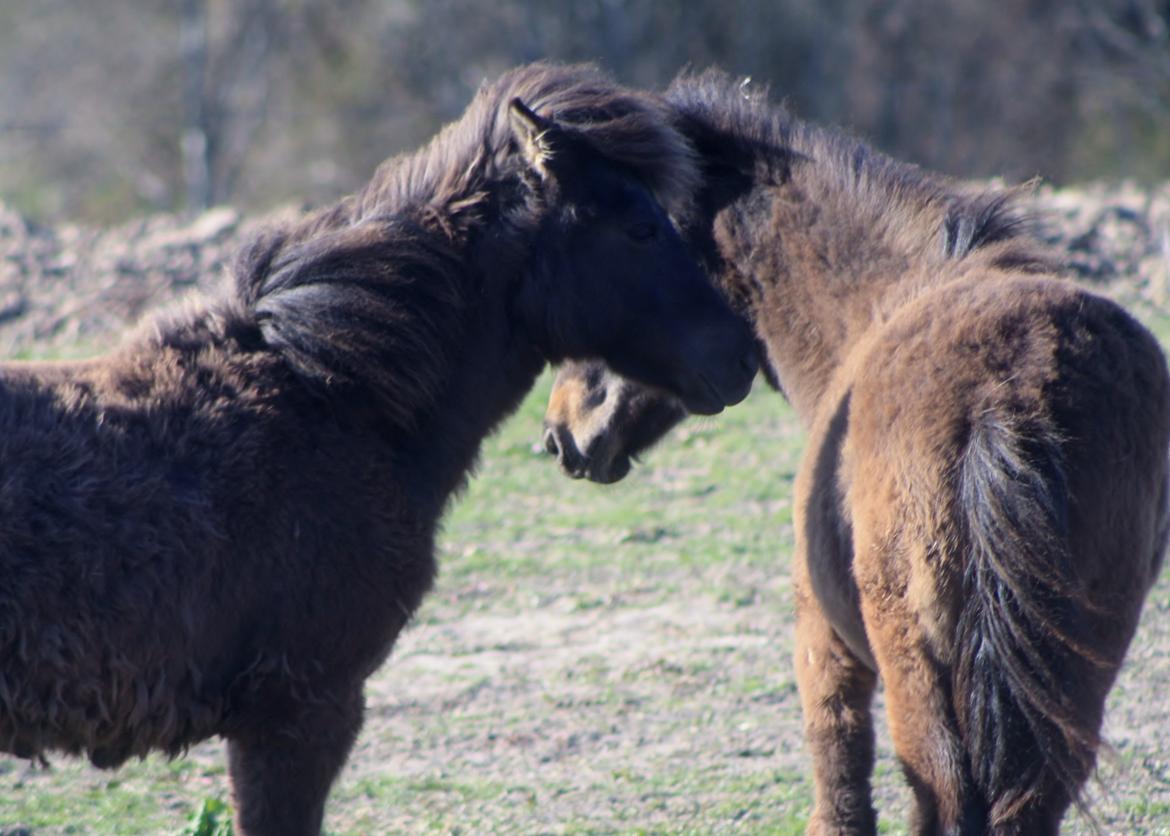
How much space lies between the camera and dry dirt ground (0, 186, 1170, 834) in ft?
15.1

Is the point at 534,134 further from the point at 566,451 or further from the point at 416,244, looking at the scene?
the point at 566,451

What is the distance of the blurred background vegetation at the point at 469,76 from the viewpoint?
2184 centimetres

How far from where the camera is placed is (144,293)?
1020cm

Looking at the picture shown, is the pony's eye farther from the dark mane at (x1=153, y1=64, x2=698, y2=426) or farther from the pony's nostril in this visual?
the pony's nostril

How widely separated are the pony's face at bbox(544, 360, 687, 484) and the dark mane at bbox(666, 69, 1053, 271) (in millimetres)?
807

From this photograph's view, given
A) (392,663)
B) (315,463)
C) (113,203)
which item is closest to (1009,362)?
(315,463)

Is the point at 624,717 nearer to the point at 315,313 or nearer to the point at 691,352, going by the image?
the point at 691,352

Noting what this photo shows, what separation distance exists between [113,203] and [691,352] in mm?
23082

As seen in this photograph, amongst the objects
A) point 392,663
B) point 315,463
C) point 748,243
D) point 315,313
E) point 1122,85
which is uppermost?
point 1122,85

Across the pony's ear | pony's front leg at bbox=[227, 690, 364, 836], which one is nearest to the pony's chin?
the pony's ear

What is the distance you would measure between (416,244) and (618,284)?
56 centimetres

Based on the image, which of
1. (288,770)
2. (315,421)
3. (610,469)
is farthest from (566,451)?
(288,770)

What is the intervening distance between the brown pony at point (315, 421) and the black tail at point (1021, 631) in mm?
1092

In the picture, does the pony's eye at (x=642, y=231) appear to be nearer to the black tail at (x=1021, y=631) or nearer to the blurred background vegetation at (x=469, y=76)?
the black tail at (x=1021, y=631)
